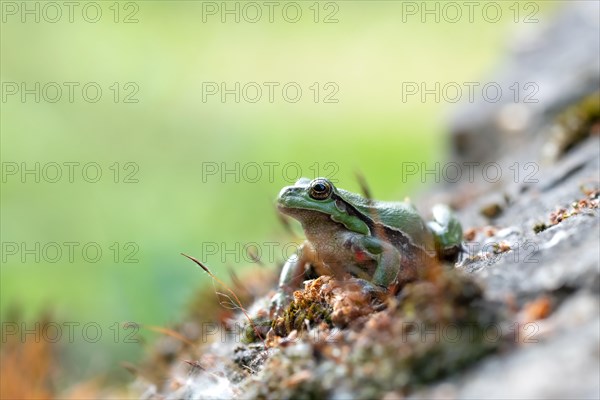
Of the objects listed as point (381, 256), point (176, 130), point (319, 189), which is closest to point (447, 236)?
point (381, 256)

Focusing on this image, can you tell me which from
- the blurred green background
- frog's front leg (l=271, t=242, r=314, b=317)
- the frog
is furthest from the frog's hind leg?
the blurred green background

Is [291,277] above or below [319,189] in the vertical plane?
below

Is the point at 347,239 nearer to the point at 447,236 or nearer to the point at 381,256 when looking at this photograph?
the point at 381,256

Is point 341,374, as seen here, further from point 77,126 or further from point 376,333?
point 77,126

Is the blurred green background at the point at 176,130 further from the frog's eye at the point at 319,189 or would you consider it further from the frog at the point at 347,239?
the frog's eye at the point at 319,189

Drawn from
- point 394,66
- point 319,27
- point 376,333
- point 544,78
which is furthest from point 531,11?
point 376,333
